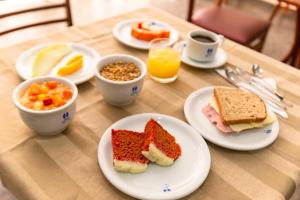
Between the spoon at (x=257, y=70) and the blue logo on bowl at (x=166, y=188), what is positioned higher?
the spoon at (x=257, y=70)

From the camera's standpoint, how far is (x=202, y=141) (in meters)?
0.85

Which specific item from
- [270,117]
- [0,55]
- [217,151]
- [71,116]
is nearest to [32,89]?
[71,116]

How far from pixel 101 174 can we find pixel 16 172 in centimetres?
20

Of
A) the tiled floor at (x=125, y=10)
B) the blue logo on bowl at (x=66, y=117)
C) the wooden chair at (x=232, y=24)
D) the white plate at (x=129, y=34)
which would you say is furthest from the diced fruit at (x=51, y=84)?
the tiled floor at (x=125, y=10)

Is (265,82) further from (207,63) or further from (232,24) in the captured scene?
(232,24)

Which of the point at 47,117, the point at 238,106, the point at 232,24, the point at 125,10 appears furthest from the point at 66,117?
the point at 125,10

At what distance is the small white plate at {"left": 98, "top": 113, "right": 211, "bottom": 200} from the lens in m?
0.72

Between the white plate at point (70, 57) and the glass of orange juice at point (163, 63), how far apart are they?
21cm

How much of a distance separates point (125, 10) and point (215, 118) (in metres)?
2.83

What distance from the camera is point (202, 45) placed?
3.83 ft

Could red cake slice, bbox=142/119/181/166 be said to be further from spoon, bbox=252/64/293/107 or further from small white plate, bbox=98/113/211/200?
spoon, bbox=252/64/293/107

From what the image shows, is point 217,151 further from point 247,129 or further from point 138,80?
point 138,80

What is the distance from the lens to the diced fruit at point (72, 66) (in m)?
1.06

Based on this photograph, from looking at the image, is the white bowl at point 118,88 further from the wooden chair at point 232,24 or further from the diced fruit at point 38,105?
the wooden chair at point 232,24
